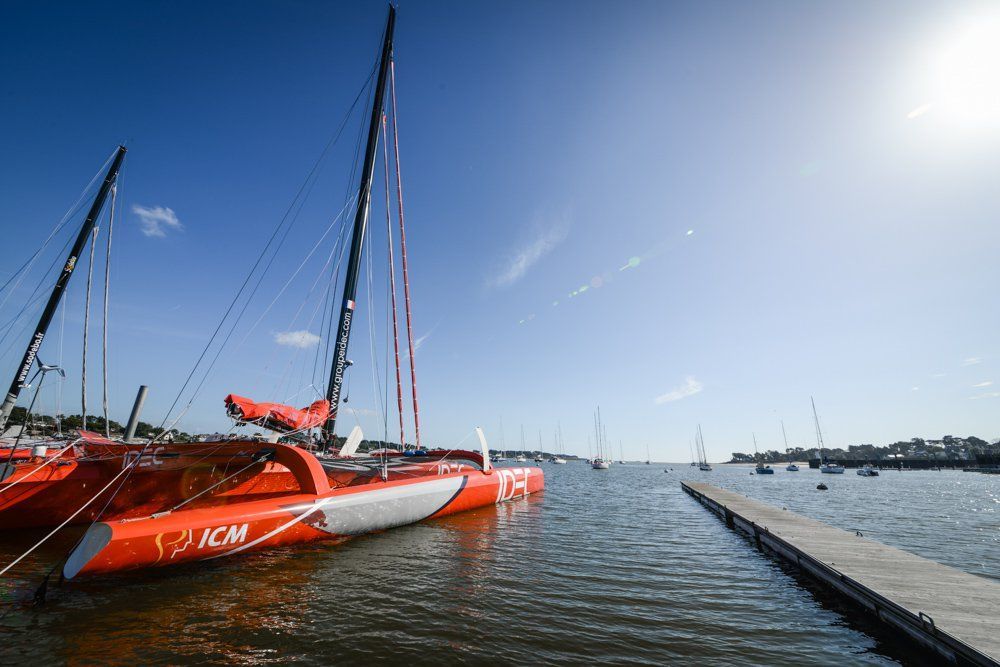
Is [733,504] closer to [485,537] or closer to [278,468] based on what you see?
[485,537]

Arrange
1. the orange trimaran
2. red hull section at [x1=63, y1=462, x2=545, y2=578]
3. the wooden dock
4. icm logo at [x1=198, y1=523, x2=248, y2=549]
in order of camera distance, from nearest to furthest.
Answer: the wooden dock, red hull section at [x1=63, y1=462, x2=545, y2=578], the orange trimaran, icm logo at [x1=198, y1=523, x2=248, y2=549]

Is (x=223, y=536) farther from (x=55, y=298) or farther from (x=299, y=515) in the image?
(x=55, y=298)

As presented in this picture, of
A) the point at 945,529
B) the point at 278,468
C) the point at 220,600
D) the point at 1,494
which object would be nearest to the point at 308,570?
the point at 220,600

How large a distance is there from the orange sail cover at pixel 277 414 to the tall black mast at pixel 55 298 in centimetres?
940

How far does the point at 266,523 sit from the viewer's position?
6527 mm

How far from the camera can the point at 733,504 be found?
14.5m

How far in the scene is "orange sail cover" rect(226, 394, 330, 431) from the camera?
29.2ft

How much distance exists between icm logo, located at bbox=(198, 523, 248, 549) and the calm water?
0.38 meters

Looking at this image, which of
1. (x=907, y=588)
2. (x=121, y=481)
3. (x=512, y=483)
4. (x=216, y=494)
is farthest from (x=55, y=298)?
(x=907, y=588)

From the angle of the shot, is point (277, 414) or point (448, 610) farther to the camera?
point (277, 414)

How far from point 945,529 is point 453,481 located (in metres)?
16.3

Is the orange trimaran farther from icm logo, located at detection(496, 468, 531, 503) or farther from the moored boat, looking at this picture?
icm logo, located at detection(496, 468, 531, 503)

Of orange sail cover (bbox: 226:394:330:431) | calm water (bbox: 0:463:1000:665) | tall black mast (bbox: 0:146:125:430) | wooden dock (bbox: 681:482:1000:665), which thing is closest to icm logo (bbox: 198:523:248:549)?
calm water (bbox: 0:463:1000:665)

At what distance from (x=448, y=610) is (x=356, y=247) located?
10990mm
